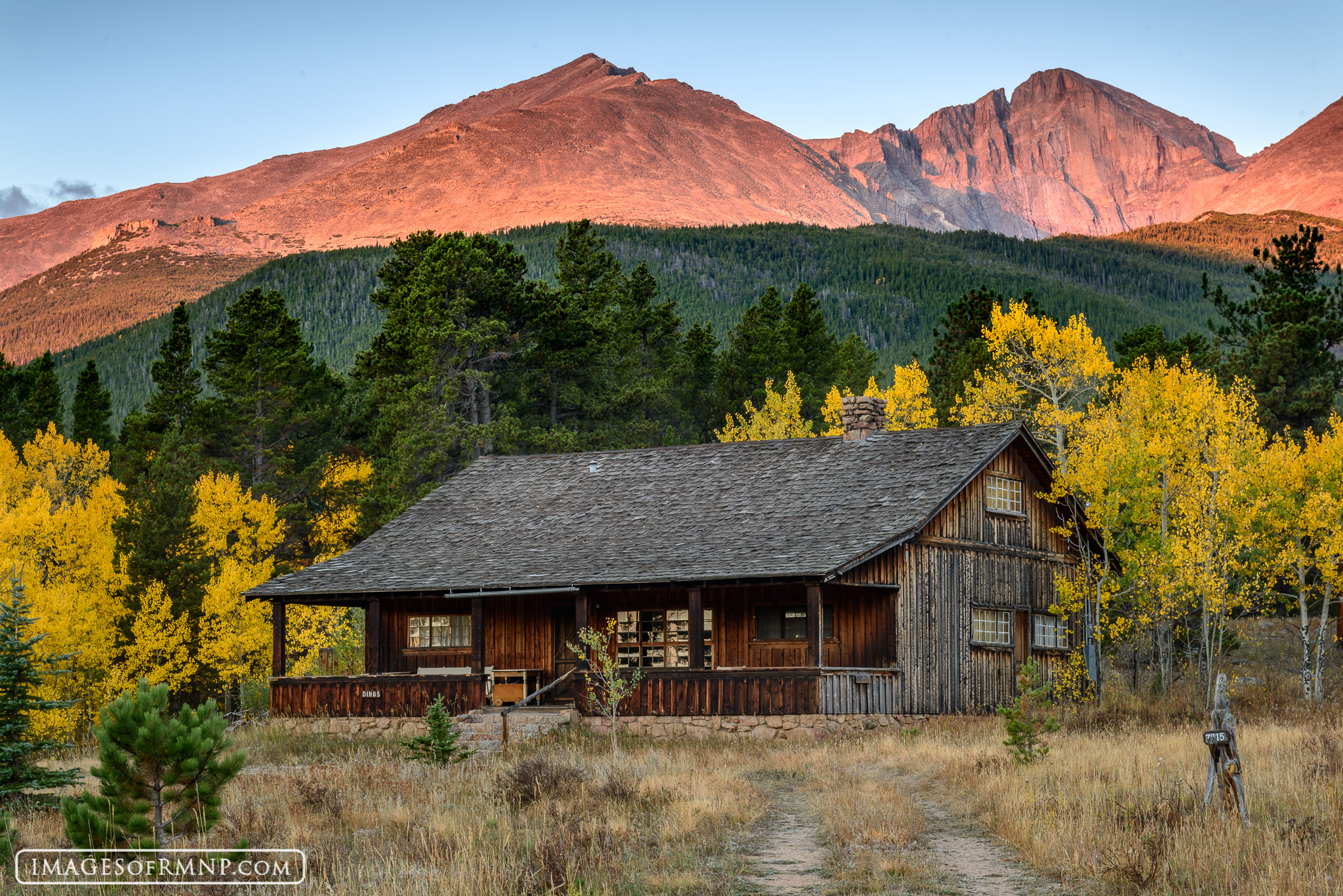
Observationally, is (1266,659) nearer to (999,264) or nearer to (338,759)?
(338,759)

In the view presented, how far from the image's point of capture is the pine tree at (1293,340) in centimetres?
5122

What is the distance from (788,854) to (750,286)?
532ft

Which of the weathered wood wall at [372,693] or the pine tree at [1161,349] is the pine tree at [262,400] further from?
the pine tree at [1161,349]

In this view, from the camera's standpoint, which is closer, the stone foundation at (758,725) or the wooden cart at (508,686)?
the stone foundation at (758,725)

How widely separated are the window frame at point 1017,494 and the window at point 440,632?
43.6ft

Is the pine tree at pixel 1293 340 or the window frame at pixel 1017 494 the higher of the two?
the pine tree at pixel 1293 340

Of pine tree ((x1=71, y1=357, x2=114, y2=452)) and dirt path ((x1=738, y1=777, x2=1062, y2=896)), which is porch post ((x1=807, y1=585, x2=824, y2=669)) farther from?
pine tree ((x1=71, y1=357, x2=114, y2=452))

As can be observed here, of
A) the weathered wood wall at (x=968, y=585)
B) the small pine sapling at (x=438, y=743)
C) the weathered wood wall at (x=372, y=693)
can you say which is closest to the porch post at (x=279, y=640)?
the weathered wood wall at (x=372, y=693)

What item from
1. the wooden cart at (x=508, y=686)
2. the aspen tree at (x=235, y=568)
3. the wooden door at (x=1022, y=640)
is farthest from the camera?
the aspen tree at (x=235, y=568)

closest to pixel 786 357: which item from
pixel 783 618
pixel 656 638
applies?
pixel 656 638

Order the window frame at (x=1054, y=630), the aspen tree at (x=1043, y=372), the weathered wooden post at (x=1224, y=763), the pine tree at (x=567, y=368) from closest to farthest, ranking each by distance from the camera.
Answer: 1. the weathered wooden post at (x=1224, y=763)
2. the window frame at (x=1054, y=630)
3. the aspen tree at (x=1043, y=372)
4. the pine tree at (x=567, y=368)

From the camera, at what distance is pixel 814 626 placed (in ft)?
84.4

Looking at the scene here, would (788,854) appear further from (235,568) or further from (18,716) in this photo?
(235,568)

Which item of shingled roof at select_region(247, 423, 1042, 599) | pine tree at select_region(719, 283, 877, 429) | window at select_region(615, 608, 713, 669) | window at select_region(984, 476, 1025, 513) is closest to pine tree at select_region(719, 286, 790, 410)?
pine tree at select_region(719, 283, 877, 429)
